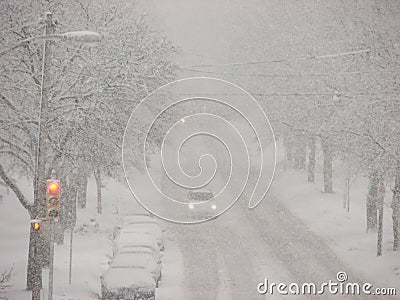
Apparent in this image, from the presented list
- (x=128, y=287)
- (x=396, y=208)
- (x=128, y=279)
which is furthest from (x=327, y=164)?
(x=128, y=287)

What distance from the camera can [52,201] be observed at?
509 inches

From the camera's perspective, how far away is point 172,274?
772 inches

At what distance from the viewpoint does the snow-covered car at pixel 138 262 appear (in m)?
16.5

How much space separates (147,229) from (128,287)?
6.95 metres

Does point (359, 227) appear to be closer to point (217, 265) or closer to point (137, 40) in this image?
point (217, 265)

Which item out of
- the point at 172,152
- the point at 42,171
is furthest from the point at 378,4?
the point at 172,152

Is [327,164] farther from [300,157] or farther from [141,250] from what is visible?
[141,250]

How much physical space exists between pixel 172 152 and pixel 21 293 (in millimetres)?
28989

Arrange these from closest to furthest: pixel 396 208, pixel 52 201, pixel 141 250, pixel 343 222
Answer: pixel 52 201 → pixel 141 250 → pixel 396 208 → pixel 343 222

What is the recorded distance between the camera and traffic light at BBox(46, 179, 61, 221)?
12852 millimetres

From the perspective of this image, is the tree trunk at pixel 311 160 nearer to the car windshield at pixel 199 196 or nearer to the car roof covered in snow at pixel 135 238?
the car windshield at pixel 199 196

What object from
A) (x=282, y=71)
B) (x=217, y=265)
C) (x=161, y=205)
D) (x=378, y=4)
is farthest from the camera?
(x=282, y=71)

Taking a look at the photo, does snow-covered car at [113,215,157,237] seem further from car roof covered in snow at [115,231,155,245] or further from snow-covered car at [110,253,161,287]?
snow-covered car at [110,253,161,287]

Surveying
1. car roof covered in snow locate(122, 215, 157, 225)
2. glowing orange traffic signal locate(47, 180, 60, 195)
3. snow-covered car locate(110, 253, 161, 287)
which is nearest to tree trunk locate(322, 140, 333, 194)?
car roof covered in snow locate(122, 215, 157, 225)
